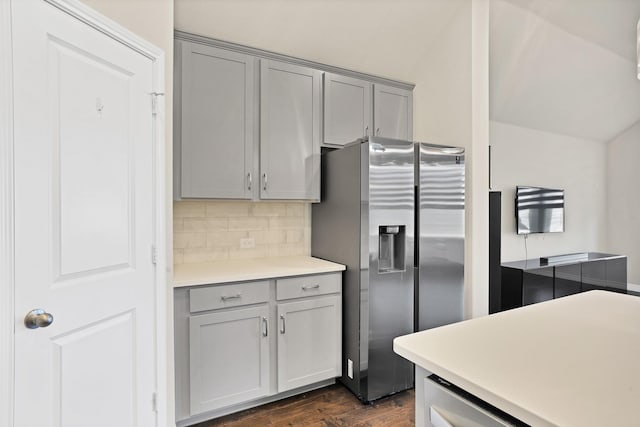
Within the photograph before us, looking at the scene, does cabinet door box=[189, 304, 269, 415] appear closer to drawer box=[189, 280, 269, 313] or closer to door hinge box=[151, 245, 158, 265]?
drawer box=[189, 280, 269, 313]

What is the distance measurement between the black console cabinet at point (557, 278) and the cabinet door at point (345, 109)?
237cm

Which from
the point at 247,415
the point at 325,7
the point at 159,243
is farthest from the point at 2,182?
the point at 325,7

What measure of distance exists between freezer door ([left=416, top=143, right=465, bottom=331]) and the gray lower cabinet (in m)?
0.67

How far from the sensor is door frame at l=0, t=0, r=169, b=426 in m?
1.12

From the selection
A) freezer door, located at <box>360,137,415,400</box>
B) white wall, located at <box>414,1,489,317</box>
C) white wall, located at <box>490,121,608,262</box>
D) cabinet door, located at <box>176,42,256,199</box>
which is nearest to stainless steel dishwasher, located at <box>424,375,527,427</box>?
freezer door, located at <box>360,137,415,400</box>

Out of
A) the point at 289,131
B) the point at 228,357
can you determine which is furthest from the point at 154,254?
the point at 289,131

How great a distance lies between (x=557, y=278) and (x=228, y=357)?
148 inches

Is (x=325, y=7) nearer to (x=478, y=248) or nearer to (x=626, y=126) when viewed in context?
(x=478, y=248)

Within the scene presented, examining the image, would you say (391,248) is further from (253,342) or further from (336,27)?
(336,27)

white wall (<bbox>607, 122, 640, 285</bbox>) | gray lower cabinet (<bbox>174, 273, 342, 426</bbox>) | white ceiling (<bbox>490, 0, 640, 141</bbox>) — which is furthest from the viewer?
white wall (<bbox>607, 122, 640, 285</bbox>)

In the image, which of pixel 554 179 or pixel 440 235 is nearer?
pixel 440 235

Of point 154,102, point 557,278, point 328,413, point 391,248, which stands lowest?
point 328,413

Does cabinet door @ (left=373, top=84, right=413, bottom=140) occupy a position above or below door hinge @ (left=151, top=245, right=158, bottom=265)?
above

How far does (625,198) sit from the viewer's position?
3.82 m
